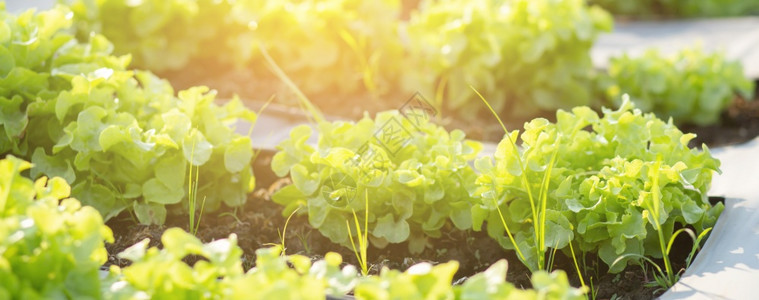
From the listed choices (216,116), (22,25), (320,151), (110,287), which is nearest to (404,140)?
(320,151)

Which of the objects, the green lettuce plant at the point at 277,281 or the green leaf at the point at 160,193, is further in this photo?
the green leaf at the point at 160,193

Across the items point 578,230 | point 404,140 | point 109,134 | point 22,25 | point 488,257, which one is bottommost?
point 488,257

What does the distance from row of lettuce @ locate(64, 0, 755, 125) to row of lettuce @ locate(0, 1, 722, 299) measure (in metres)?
1.08

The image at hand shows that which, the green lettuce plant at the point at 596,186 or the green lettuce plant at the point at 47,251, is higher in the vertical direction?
the green lettuce plant at the point at 47,251

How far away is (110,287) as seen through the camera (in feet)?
4.34

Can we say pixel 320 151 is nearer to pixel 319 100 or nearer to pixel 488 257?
pixel 488 257

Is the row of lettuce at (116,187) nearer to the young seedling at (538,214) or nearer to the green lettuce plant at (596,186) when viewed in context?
the young seedling at (538,214)

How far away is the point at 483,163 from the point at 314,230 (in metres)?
0.54

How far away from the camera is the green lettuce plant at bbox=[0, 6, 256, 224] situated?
1.88 m

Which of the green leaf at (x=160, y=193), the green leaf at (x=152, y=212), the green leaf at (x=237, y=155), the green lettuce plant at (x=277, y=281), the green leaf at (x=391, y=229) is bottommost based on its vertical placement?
the green leaf at (x=391, y=229)

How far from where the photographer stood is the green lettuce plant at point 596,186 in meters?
1.71

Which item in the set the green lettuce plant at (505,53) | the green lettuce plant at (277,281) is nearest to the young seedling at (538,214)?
the green lettuce plant at (277,281)

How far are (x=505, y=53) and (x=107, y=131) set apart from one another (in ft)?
5.83

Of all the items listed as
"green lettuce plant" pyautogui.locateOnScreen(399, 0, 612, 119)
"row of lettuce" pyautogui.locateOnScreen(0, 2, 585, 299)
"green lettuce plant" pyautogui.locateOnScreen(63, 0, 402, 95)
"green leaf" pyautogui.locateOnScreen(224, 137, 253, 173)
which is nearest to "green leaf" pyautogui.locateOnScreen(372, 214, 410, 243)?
"row of lettuce" pyautogui.locateOnScreen(0, 2, 585, 299)
